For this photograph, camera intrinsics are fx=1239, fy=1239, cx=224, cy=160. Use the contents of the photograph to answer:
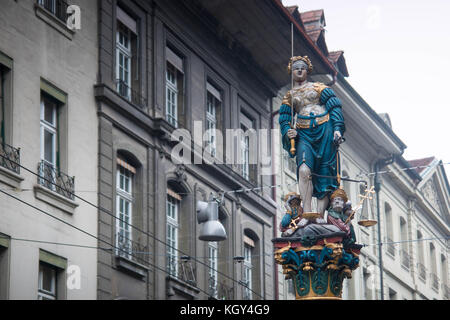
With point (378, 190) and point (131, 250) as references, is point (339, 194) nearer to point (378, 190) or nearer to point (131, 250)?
point (131, 250)

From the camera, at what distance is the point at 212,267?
3095 cm

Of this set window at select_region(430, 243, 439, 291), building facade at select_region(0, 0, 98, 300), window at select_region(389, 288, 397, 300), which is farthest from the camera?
window at select_region(430, 243, 439, 291)

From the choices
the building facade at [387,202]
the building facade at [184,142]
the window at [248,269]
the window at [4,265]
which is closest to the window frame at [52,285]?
the window at [4,265]

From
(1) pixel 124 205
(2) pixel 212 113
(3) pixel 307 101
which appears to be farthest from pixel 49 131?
(2) pixel 212 113

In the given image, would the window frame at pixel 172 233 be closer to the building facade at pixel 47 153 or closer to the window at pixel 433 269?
the building facade at pixel 47 153

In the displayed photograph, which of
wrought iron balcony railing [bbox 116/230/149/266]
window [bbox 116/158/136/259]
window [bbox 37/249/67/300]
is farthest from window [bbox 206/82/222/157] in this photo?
window [bbox 37/249/67/300]

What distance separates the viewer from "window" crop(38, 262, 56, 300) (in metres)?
22.6

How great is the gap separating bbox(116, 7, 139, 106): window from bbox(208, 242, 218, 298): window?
4841 millimetres

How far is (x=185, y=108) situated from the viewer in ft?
99.1

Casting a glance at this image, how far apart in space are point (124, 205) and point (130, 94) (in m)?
2.56

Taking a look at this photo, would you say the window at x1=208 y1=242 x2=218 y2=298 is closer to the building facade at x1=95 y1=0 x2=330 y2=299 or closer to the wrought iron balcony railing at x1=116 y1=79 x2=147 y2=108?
the building facade at x1=95 y1=0 x2=330 y2=299

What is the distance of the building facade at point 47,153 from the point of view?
21.8 m
